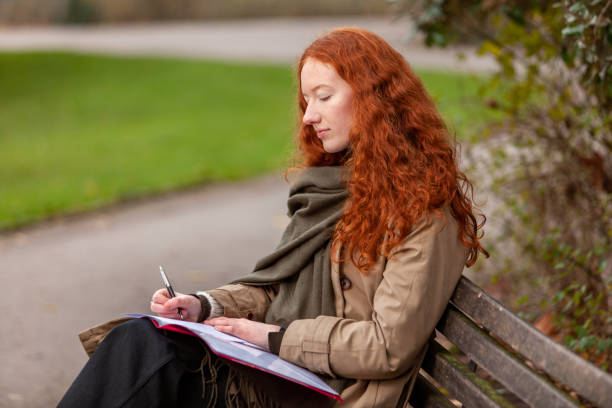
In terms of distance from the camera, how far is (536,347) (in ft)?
6.96

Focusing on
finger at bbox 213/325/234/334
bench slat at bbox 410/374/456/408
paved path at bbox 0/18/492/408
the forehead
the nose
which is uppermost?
the forehead

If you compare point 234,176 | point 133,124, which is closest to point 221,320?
point 234,176

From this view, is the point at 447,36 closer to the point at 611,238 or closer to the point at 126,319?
the point at 611,238

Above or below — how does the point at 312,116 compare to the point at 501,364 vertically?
above

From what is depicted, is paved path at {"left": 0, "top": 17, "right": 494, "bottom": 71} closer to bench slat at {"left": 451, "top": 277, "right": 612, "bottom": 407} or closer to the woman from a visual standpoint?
the woman

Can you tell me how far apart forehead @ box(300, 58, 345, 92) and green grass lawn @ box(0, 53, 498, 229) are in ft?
1.45

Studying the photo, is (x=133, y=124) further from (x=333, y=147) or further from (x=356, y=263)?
(x=356, y=263)

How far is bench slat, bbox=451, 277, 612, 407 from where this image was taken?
1.87 m

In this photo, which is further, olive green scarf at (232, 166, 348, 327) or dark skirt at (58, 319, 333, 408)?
olive green scarf at (232, 166, 348, 327)

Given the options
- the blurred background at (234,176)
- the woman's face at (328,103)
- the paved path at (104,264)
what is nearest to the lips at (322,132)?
the woman's face at (328,103)

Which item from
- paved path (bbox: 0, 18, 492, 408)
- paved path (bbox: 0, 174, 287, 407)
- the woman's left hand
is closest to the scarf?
the woman's left hand

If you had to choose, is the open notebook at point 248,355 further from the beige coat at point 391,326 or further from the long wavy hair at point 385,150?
the long wavy hair at point 385,150

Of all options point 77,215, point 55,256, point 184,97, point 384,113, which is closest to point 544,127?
point 384,113

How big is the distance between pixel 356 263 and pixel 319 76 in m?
0.60
